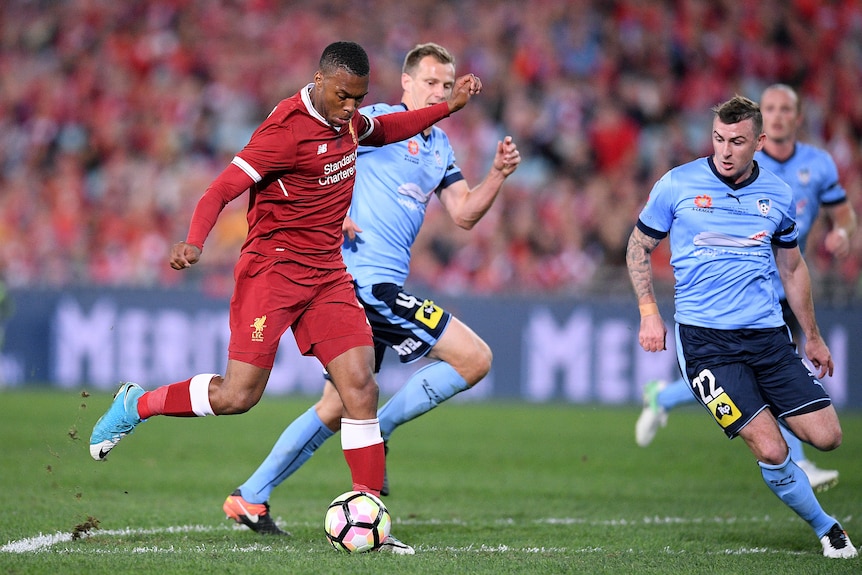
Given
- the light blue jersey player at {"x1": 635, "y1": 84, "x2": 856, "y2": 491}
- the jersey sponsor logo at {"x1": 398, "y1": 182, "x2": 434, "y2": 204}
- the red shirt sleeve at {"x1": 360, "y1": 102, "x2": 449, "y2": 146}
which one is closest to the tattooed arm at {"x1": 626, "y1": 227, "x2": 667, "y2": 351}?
the red shirt sleeve at {"x1": 360, "y1": 102, "x2": 449, "y2": 146}

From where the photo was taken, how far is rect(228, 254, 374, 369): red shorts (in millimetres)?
5496

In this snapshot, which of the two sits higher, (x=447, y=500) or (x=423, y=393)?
(x=423, y=393)

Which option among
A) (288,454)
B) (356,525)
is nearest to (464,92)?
(288,454)

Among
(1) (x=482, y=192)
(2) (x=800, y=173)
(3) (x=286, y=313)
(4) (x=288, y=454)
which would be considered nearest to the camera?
(3) (x=286, y=313)

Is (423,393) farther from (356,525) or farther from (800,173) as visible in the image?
(800,173)

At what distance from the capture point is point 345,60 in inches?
209

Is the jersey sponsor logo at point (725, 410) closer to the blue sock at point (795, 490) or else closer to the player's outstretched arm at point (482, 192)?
the blue sock at point (795, 490)

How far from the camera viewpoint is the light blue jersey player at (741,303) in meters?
5.70

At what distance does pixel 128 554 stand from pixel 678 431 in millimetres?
8571

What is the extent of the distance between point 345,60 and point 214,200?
92cm

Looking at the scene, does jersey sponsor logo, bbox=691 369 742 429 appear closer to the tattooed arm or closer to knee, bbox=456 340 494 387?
the tattooed arm

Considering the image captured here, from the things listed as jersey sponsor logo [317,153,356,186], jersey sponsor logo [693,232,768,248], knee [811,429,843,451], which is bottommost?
knee [811,429,843,451]

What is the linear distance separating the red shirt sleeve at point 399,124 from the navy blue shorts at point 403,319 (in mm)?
961

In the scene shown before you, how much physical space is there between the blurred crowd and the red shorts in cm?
897
